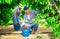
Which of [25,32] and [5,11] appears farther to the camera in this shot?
[25,32]

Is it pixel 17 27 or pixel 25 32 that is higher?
pixel 25 32

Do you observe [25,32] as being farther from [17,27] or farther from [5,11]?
[17,27]

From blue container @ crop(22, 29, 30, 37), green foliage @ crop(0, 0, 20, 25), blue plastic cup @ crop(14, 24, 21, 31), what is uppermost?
green foliage @ crop(0, 0, 20, 25)

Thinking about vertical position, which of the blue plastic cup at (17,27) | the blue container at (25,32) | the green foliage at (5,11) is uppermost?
the green foliage at (5,11)

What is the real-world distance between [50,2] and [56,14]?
36 centimetres

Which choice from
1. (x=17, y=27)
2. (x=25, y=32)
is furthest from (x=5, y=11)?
(x=17, y=27)

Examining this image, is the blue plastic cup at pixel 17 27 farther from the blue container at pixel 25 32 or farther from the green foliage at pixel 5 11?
the blue container at pixel 25 32

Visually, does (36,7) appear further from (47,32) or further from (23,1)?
(47,32)

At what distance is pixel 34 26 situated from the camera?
985 cm

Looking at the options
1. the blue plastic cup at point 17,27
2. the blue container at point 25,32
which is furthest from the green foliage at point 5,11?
the blue plastic cup at point 17,27

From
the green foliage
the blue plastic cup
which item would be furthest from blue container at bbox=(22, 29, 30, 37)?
the blue plastic cup

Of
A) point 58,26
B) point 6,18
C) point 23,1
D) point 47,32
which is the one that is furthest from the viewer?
point 47,32

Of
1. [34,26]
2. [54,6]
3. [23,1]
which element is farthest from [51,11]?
[34,26]

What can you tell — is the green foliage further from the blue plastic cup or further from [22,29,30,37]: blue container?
the blue plastic cup
